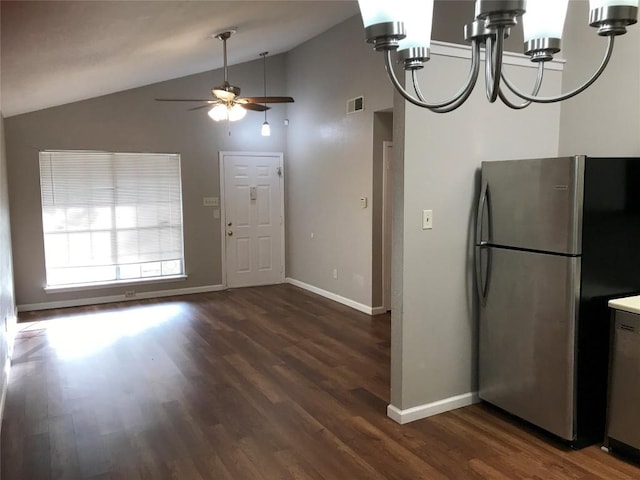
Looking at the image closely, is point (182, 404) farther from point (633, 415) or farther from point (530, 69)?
point (530, 69)

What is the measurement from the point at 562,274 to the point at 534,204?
43 cm

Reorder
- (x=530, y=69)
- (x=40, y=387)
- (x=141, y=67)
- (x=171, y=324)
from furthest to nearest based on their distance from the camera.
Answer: (x=171, y=324) → (x=141, y=67) → (x=40, y=387) → (x=530, y=69)

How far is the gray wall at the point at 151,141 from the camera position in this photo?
6.04 m

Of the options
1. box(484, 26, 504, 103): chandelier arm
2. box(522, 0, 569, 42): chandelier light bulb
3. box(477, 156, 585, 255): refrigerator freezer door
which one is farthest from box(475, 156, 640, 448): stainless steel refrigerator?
box(484, 26, 504, 103): chandelier arm

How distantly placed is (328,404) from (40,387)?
225cm

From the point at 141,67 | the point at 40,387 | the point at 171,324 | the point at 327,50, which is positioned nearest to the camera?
the point at 40,387

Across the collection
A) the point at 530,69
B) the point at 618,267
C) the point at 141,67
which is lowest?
the point at 618,267

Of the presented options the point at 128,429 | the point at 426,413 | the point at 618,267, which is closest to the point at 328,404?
the point at 426,413

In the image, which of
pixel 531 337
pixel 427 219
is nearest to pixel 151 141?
pixel 427 219

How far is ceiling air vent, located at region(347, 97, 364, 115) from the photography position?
5805mm

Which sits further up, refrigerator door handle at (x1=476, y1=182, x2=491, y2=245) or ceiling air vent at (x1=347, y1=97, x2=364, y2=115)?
ceiling air vent at (x1=347, y1=97, x2=364, y2=115)

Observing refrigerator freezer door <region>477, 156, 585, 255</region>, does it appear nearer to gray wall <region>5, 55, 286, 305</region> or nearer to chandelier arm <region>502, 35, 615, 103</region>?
chandelier arm <region>502, 35, 615, 103</region>

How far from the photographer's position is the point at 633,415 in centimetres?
267

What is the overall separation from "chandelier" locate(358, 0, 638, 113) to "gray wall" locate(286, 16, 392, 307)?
3.73m
